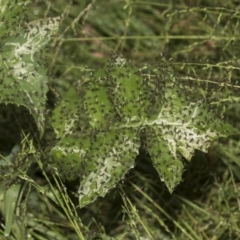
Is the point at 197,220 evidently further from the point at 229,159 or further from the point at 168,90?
the point at 168,90

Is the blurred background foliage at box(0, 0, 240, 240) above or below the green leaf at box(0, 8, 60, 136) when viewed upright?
below

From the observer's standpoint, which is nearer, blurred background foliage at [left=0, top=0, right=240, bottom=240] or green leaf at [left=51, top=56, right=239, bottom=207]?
green leaf at [left=51, top=56, right=239, bottom=207]

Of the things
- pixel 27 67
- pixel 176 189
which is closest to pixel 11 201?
pixel 27 67

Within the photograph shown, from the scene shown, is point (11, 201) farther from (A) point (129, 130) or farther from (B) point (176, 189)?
(B) point (176, 189)

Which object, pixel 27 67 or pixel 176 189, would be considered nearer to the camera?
pixel 27 67

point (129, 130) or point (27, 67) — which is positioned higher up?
point (27, 67)

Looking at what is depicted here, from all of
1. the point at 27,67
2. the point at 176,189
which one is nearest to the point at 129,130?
the point at 27,67

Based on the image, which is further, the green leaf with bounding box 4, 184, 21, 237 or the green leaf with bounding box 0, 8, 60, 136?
the green leaf with bounding box 4, 184, 21, 237

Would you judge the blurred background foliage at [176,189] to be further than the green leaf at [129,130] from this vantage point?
Yes

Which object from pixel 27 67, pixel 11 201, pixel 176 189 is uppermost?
pixel 27 67

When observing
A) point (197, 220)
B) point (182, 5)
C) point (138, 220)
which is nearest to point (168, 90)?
point (138, 220)

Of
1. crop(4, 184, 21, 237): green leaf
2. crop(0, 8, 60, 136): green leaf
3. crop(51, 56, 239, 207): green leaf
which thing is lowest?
crop(4, 184, 21, 237): green leaf

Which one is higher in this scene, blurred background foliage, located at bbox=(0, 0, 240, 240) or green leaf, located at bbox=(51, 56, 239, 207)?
green leaf, located at bbox=(51, 56, 239, 207)
